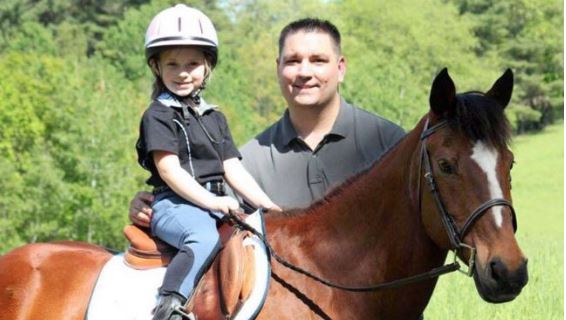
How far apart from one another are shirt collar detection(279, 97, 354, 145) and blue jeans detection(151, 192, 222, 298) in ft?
4.17

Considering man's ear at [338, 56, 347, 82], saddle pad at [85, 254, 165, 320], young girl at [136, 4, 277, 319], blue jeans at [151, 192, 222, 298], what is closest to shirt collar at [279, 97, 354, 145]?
man's ear at [338, 56, 347, 82]

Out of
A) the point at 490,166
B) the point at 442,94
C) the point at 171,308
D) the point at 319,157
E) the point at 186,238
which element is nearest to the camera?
the point at 490,166

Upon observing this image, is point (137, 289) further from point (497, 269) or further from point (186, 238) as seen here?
point (497, 269)

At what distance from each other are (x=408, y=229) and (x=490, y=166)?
0.60 metres

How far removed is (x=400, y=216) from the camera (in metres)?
4.36

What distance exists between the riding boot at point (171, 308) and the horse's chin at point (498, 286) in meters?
1.46

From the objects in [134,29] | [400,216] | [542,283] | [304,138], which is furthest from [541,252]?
[134,29]

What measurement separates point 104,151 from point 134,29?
26.4 metres

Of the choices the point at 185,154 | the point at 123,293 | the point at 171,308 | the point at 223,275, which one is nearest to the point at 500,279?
the point at 223,275

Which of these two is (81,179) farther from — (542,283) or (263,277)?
(263,277)

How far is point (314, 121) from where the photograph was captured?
19.2 feet

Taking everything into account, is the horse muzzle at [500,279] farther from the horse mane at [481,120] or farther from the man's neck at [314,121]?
the man's neck at [314,121]

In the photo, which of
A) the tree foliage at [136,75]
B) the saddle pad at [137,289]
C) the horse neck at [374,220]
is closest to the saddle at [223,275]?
the saddle pad at [137,289]

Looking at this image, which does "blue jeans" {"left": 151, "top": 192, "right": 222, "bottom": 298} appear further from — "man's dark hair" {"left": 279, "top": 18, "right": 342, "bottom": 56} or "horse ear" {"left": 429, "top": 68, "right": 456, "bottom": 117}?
"man's dark hair" {"left": 279, "top": 18, "right": 342, "bottom": 56}
